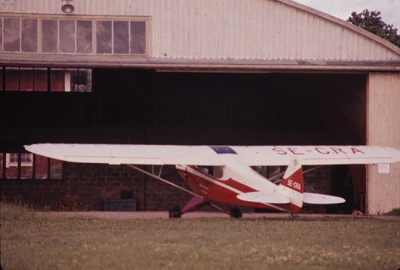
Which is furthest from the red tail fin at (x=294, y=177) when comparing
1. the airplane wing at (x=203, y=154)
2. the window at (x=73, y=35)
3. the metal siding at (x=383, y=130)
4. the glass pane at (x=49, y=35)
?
the glass pane at (x=49, y=35)

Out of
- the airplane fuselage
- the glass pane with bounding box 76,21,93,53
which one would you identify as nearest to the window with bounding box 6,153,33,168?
the glass pane with bounding box 76,21,93,53

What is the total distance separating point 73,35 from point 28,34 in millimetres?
1366

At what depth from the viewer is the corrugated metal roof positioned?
23359 millimetres

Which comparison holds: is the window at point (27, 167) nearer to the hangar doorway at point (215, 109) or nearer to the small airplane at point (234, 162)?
the hangar doorway at point (215, 109)

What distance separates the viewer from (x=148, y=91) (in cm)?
2898

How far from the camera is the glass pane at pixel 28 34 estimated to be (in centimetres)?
2333

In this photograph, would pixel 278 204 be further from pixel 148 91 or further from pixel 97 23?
pixel 148 91

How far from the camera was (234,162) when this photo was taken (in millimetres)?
18484

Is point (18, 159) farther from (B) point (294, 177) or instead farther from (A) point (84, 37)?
(B) point (294, 177)

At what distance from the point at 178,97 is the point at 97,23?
21.0 feet

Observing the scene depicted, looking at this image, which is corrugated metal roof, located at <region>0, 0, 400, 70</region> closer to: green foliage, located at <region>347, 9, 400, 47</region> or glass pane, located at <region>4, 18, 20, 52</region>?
glass pane, located at <region>4, 18, 20, 52</region>

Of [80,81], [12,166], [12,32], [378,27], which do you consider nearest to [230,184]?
[12,32]

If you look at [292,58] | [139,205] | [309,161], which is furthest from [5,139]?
[309,161]

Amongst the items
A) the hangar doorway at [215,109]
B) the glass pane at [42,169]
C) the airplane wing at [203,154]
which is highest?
the hangar doorway at [215,109]
